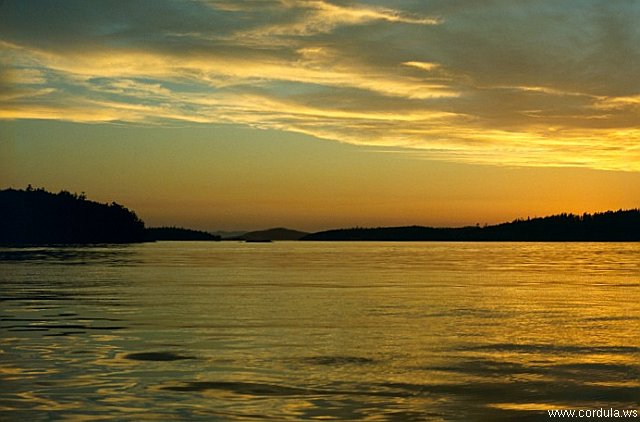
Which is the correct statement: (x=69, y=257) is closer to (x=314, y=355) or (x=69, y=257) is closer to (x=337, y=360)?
(x=314, y=355)

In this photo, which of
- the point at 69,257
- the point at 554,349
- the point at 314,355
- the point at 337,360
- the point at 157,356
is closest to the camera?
the point at 337,360

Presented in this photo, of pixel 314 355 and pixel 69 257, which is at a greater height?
pixel 69 257

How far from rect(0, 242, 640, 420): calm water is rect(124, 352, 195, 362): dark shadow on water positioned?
0.05 m

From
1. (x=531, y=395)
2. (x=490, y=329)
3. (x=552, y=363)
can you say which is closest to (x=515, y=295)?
(x=490, y=329)

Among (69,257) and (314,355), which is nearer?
(314,355)

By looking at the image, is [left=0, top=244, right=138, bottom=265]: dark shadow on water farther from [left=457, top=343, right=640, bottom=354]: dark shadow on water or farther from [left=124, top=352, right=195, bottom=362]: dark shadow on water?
[left=457, top=343, right=640, bottom=354]: dark shadow on water

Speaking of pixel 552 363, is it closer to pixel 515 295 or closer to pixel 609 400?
pixel 609 400

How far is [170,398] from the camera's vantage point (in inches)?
643

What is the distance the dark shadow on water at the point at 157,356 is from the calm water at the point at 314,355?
50mm

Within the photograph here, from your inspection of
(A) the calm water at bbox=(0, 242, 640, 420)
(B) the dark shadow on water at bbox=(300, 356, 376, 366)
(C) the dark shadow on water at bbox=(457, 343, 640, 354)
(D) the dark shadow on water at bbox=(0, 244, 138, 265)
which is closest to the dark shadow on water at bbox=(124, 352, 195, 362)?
(A) the calm water at bbox=(0, 242, 640, 420)

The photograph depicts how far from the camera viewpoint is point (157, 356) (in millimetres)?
21484

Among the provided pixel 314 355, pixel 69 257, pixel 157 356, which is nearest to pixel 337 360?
pixel 314 355

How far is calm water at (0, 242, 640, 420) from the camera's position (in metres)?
15.9

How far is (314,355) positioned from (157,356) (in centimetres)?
408
